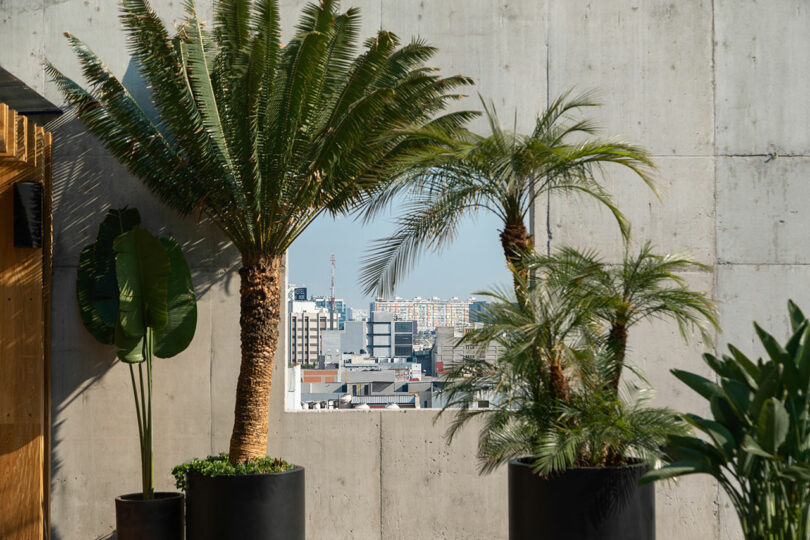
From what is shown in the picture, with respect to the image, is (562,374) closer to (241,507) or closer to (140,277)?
(241,507)

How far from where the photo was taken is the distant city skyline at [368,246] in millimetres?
6410

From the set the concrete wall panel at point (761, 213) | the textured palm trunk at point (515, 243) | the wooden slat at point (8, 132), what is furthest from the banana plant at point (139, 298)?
the concrete wall panel at point (761, 213)

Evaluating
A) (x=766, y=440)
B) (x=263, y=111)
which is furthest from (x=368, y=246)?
(x=766, y=440)

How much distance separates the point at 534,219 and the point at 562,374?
2183 millimetres

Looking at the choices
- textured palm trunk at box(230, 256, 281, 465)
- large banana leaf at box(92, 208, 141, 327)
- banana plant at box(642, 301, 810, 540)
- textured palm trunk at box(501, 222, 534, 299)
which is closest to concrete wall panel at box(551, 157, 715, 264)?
textured palm trunk at box(501, 222, 534, 299)

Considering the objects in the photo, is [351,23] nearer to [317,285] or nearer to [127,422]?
[317,285]

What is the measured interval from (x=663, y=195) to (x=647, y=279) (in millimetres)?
1929

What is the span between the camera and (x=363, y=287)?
654cm

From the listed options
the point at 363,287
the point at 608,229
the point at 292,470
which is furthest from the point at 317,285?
the point at 608,229

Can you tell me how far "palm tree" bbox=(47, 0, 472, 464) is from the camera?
593 centimetres

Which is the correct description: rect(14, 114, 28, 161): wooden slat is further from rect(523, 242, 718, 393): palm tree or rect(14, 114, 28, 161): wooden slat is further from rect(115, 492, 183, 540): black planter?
rect(523, 242, 718, 393): palm tree

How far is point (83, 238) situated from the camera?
6844 mm

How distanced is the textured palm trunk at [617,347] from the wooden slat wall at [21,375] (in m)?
4.31

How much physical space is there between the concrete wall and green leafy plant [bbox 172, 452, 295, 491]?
74 centimetres
